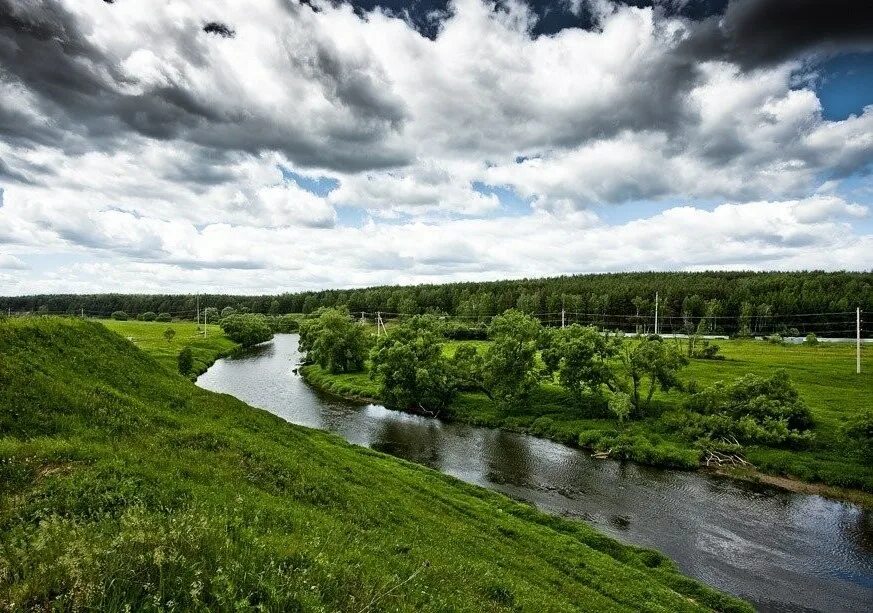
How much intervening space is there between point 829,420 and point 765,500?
20191 millimetres

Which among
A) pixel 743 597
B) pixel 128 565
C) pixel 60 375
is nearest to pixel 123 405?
pixel 60 375

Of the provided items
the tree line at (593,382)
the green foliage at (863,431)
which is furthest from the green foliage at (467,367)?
the green foliage at (863,431)

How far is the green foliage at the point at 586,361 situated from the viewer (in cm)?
5797

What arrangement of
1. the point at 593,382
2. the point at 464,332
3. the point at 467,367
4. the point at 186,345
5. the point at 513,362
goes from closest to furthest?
1. the point at 593,382
2. the point at 513,362
3. the point at 467,367
4. the point at 186,345
5. the point at 464,332

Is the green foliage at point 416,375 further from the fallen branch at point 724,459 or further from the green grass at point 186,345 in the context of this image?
the green grass at point 186,345

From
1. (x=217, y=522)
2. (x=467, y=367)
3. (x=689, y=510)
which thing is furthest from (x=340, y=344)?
Answer: (x=217, y=522)

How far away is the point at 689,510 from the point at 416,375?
119 ft

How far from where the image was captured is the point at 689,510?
36.3 m

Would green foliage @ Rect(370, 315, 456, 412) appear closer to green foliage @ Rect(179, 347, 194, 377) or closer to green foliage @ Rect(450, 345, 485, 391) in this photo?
green foliage @ Rect(450, 345, 485, 391)

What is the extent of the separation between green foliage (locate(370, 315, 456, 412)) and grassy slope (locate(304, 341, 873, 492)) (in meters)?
3.35

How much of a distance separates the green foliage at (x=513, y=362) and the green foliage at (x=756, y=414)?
19757mm

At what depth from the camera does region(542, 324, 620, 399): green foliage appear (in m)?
58.0

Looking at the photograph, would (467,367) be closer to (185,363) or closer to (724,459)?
(724,459)

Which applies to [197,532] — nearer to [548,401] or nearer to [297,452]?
[297,452]
